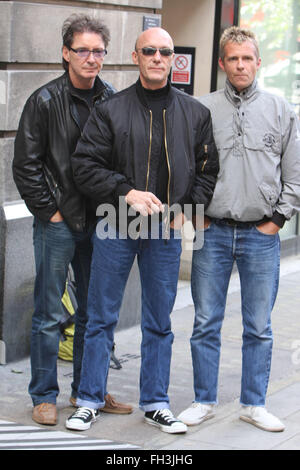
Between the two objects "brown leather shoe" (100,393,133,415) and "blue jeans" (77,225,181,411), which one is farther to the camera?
"brown leather shoe" (100,393,133,415)

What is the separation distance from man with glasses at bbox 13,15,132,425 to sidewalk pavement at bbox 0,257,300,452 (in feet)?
Result: 0.84

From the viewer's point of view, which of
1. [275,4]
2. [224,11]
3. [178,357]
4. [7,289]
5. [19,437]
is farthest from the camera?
[275,4]

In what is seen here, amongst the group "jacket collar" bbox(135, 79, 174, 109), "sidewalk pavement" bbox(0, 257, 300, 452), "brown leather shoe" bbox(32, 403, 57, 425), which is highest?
"jacket collar" bbox(135, 79, 174, 109)

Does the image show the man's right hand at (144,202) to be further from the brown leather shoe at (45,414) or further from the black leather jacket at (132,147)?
the brown leather shoe at (45,414)

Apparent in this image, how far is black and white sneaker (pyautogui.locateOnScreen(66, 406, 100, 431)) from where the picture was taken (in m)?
5.45

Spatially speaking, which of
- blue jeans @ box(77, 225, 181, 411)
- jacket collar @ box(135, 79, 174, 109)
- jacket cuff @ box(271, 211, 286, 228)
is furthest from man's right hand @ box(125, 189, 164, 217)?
jacket cuff @ box(271, 211, 286, 228)

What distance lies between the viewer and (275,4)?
10781mm

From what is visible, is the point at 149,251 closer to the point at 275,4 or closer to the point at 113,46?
the point at 113,46

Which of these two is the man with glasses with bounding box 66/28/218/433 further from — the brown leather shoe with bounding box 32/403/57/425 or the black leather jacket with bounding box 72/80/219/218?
the brown leather shoe with bounding box 32/403/57/425

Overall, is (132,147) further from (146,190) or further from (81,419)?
(81,419)

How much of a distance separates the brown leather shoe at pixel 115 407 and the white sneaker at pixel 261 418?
645 millimetres

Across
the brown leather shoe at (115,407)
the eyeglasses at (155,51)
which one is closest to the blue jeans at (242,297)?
the brown leather shoe at (115,407)

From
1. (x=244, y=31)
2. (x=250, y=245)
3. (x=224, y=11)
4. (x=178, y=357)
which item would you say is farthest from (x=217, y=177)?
(x=224, y=11)
